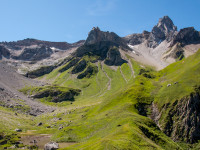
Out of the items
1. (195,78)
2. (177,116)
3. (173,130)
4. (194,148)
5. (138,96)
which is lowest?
(194,148)

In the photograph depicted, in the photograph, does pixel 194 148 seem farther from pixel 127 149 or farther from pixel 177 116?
pixel 127 149

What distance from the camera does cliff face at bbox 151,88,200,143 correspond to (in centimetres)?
6350

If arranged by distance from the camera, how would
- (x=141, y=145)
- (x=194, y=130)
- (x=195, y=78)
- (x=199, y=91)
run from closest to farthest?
1. (x=141, y=145)
2. (x=194, y=130)
3. (x=199, y=91)
4. (x=195, y=78)

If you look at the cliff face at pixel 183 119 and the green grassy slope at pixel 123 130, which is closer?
the green grassy slope at pixel 123 130

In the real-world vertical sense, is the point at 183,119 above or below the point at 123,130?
below

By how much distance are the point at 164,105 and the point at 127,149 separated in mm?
44734

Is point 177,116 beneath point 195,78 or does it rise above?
beneath

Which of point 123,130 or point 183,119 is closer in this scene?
point 123,130

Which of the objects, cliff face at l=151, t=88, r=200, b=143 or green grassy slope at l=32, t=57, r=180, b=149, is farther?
cliff face at l=151, t=88, r=200, b=143

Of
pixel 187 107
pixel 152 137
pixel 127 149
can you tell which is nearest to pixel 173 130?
pixel 187 107

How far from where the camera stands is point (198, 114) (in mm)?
68000

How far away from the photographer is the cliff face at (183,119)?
6350 cm

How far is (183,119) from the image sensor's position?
219 feet

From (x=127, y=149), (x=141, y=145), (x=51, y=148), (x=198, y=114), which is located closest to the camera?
(x=127, y=149)
